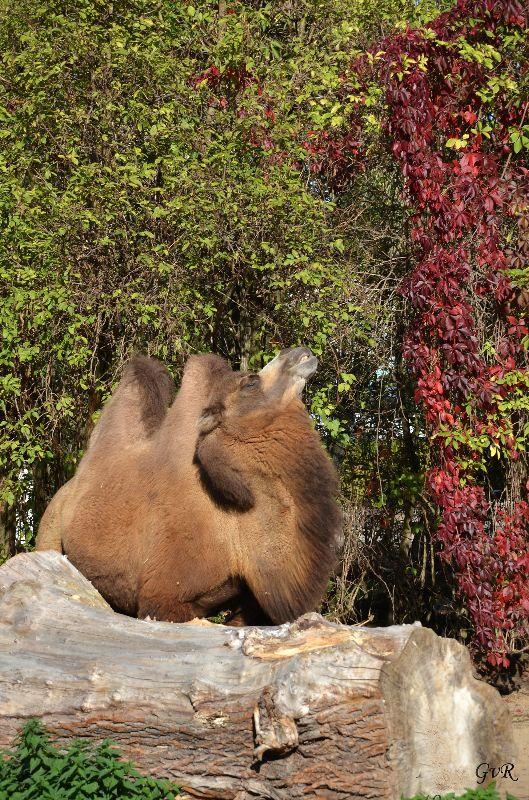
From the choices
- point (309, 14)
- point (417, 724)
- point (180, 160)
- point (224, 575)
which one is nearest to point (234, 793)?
point (417, 724)

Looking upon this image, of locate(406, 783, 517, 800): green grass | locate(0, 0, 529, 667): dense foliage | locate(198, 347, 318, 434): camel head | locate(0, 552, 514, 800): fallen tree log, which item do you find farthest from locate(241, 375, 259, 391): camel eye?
locate(406, 783, 517, 800): green grass

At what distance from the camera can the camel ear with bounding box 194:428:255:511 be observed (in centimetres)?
479

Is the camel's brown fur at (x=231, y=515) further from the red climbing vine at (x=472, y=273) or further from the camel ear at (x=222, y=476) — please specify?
the red climbing vine at (x=472, y=273)

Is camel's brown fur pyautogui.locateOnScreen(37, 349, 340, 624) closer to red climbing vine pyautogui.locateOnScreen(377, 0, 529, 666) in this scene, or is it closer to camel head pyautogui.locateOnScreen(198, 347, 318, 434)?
camel head pyautogui.locateOnScreen(198, 347, 318, 434)

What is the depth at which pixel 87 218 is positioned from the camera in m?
6.57

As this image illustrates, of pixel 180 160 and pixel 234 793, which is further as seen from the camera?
pixel 180 160

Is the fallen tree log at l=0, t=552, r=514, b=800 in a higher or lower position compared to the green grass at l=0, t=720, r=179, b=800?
higher

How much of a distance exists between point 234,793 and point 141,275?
3769mm

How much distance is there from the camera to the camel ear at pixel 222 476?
4.79m

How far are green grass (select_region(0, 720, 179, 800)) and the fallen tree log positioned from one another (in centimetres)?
9

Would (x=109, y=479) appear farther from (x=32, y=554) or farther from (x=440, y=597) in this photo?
(x=440, y=597)

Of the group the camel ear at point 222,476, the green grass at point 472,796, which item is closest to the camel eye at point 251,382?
the camel ear at point 222,476

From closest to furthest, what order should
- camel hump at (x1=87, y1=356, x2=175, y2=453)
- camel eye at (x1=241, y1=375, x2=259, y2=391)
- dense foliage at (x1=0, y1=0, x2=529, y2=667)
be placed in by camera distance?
camel eye at (x1=241, y1=375, x2=259, y2=391), camel hump at (x1=87, y1=356, x2=175, y2=453), dense foliage at (x1=0, y1=0, x2=529, y2=667)

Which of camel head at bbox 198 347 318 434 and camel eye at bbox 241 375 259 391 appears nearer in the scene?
camel head at bbox 198 347 318 434
